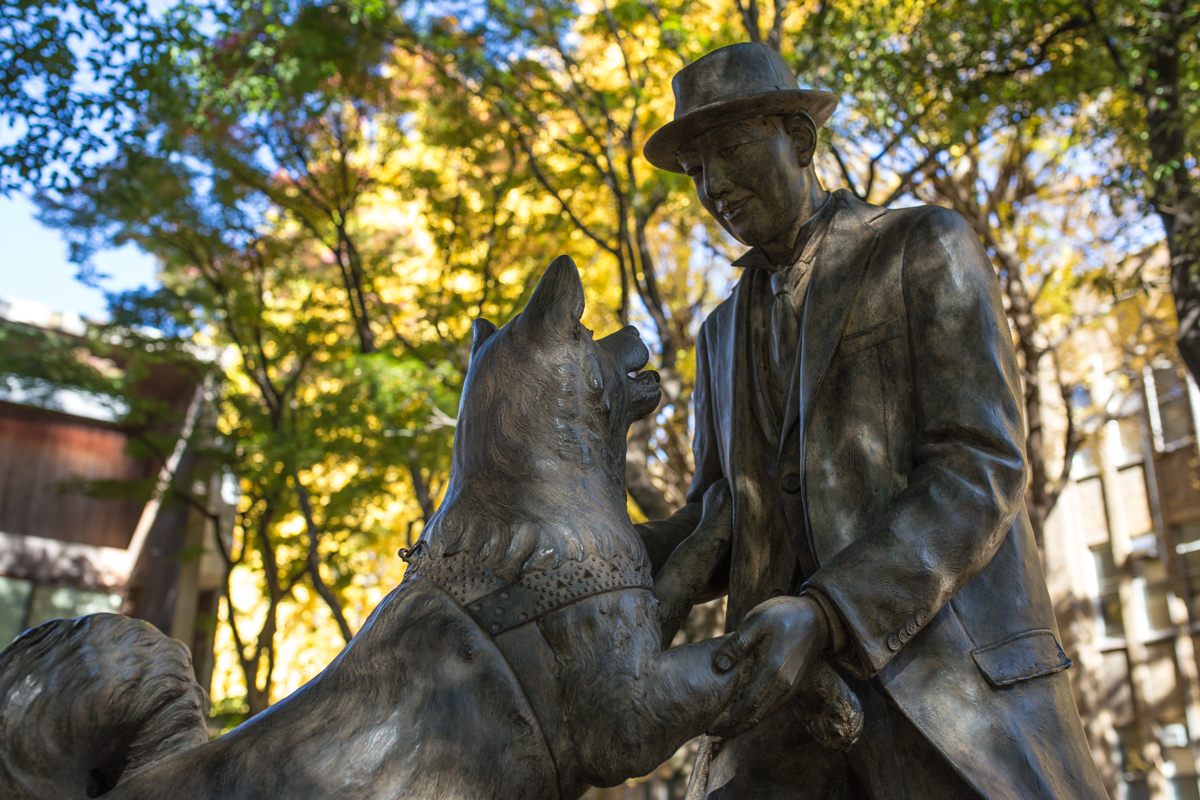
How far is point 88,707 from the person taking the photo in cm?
189

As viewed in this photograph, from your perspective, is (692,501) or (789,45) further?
(789,45)

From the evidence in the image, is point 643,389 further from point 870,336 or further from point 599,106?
point 599,106

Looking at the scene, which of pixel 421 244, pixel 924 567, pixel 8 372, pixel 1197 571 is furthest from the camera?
pixel 1197 571

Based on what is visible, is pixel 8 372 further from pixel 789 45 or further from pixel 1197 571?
pixel 1197 571

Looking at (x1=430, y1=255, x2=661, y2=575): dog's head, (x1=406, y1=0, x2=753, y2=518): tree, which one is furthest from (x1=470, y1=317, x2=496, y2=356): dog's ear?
(x1=406, y1=0, x2=753, y2=518): tree

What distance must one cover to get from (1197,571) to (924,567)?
821 inches

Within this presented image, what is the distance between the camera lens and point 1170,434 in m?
21.2

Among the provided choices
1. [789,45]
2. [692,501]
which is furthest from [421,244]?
[692,501]

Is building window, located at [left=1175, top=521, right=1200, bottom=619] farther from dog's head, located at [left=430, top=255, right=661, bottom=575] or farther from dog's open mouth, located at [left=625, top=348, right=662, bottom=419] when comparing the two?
dog's head, located at [left=430, top=255, right=661, bottom=575]

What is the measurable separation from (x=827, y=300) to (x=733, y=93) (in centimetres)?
54

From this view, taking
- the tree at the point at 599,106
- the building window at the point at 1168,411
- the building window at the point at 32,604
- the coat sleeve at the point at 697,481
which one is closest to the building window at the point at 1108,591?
the building window at the point at 1168,411

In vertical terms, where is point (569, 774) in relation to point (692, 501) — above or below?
below

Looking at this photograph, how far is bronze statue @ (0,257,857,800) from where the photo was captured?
1.84 metres

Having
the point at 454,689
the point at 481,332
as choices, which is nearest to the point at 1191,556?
the point at 481,332
